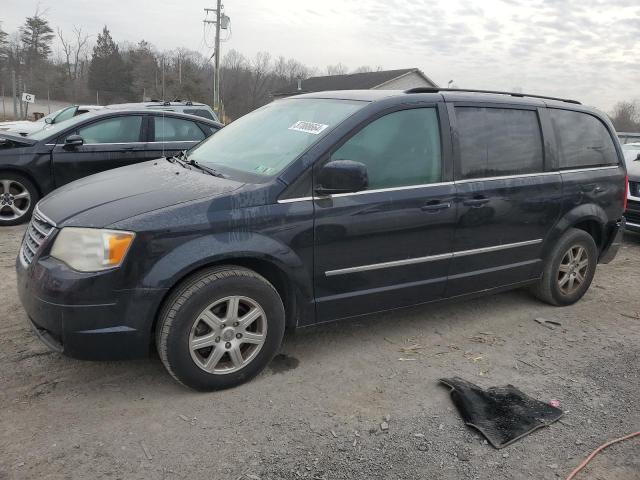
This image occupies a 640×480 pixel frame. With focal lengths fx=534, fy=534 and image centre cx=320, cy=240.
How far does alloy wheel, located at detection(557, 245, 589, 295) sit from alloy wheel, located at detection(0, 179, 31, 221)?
628 cm

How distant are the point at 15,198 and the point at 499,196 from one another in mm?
5886

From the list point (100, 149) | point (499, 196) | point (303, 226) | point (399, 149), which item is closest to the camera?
point (303, 226)

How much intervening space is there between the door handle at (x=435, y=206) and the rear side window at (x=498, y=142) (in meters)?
0.28

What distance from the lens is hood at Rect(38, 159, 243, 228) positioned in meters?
2.97

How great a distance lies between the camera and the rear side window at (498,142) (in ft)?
13.0

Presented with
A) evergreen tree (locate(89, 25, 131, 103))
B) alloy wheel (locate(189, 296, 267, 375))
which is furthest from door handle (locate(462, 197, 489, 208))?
evergreen tree (locate(89, 25, 131, 103))

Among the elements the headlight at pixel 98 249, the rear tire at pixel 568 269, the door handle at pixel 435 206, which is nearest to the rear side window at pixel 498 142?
the door handle at pixel 435 206

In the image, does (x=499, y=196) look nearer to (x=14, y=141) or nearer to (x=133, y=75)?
(x=14, y=141)

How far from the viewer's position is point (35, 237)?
10.5 feet

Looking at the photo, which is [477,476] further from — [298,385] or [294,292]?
[294,292]

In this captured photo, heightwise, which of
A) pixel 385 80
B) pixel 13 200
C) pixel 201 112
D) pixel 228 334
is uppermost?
pixel 385 80

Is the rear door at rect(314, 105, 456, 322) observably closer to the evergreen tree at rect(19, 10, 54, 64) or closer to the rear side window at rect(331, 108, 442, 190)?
the rear side window at rect(331, 108, 442, 190)

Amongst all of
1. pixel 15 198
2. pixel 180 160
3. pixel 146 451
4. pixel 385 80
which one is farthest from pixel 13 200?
pixel 385 80

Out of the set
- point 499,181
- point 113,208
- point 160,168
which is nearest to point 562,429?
point 499,181
